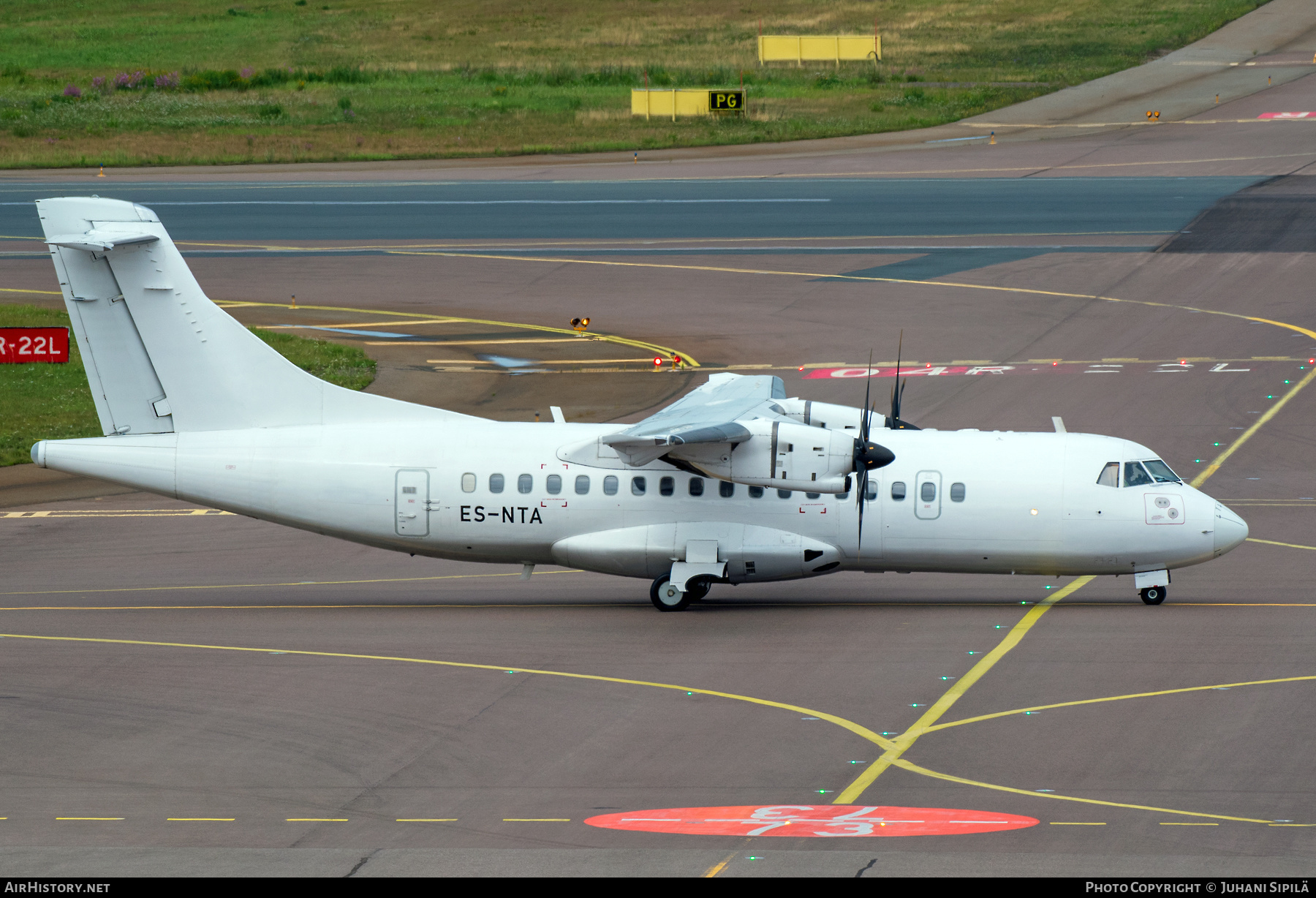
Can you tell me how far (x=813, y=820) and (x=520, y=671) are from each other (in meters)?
7.47

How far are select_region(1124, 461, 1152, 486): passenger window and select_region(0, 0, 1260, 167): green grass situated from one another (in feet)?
196

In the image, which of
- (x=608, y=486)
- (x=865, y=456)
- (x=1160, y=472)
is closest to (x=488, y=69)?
(x=608, y=486)

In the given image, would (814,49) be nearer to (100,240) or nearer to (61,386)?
(61,386)

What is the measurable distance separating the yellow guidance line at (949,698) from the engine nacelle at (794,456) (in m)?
3.65

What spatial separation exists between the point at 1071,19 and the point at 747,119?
4205 cm

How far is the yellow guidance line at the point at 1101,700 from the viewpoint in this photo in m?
21.7

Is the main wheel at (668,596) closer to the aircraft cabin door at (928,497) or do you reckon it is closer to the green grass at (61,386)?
the aircraft cabin door at (928,497)

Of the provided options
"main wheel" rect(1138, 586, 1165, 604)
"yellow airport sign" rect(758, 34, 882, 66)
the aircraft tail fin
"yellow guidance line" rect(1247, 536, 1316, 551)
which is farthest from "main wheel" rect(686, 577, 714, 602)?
"yellow airport sign" rect(758, 34, 882, 66)

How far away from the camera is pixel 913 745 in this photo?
20781mm

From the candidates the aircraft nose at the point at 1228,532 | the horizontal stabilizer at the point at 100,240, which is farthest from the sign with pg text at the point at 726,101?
the aircraft nose at the point at 1228,532

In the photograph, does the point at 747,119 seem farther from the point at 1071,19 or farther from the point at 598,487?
the point at 598,487

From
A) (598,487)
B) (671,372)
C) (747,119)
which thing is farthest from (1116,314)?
(747,119)

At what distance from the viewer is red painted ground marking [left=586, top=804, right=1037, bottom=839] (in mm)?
17781

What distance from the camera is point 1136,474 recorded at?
27594 mm
